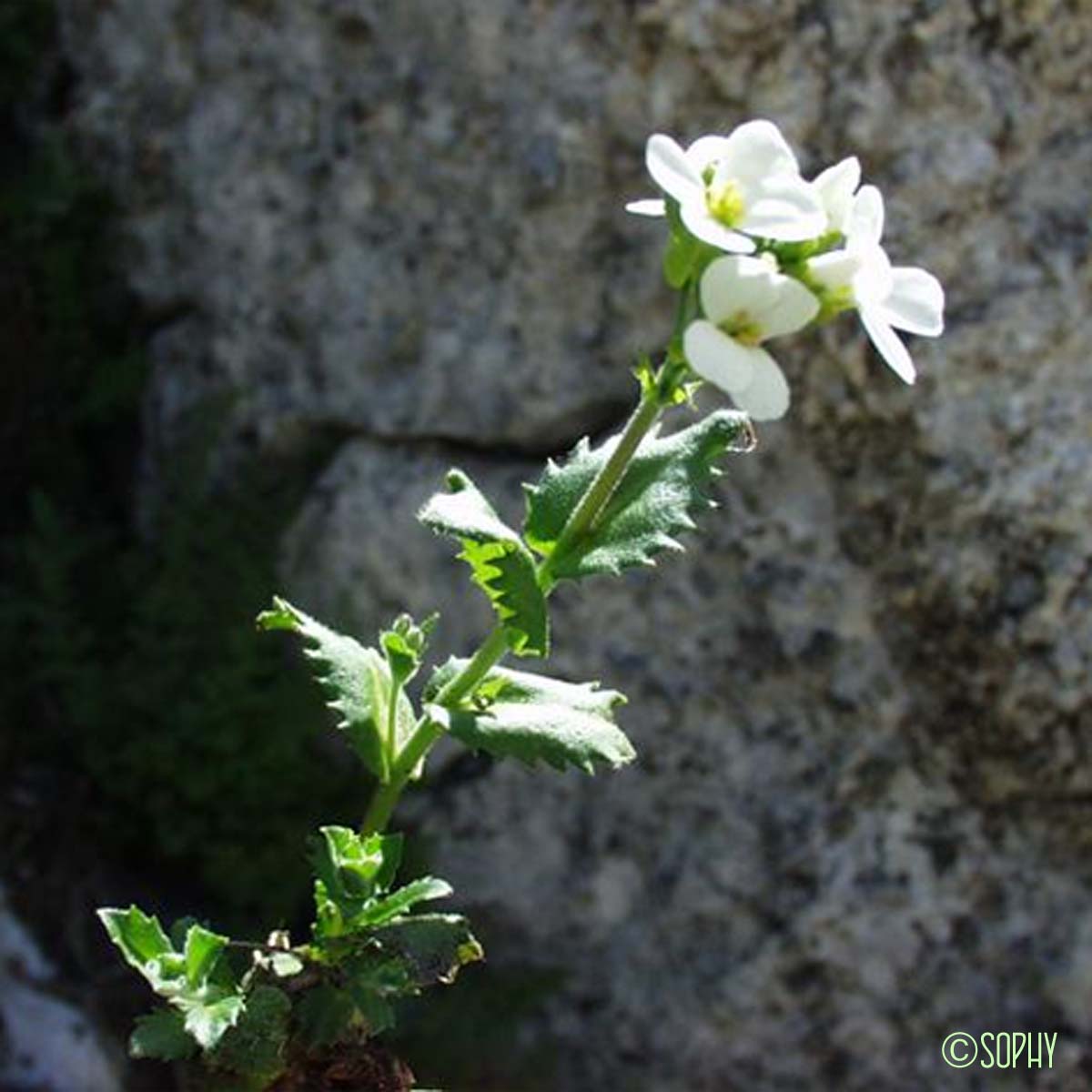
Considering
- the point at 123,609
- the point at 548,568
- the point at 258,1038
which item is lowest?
the point at 123,609

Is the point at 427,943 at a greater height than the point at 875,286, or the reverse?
the point at 875,286

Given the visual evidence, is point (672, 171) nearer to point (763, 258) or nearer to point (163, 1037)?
point (763, 258)

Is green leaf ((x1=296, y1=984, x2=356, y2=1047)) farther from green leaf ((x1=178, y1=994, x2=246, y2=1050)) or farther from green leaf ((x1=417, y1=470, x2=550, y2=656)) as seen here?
green leaf ((x1=417, y1=470, x2=550, y2=656))

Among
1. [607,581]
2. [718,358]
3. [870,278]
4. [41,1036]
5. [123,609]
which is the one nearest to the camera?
[718,358]


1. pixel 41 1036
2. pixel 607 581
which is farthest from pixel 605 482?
pixel 41 1036

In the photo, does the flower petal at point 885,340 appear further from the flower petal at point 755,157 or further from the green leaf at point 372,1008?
the green leaf at point 372,1008

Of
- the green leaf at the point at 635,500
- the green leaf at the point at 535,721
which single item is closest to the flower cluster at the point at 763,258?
the green leaf at the point at 635,500

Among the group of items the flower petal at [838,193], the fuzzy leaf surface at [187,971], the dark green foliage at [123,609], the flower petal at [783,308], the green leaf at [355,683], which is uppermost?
the flower petal at [838,193]
